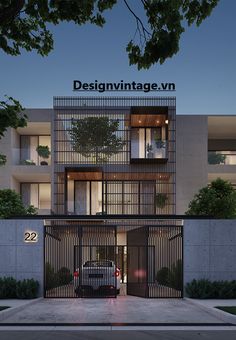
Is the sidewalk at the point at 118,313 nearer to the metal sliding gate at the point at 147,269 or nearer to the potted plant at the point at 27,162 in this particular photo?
the metal sliding gate at the point at 147,269

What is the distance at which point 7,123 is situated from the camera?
33.1 ft

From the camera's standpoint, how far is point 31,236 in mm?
19609

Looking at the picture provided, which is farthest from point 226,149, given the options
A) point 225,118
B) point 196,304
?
point 196,304

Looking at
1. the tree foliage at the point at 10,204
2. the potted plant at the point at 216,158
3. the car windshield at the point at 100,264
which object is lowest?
the car windshield at the point at 100,264

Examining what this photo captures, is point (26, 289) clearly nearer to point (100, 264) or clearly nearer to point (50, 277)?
point (50, 277)

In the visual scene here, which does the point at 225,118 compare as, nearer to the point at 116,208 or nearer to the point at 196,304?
the point at 116,208

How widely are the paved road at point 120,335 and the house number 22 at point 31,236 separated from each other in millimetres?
7639

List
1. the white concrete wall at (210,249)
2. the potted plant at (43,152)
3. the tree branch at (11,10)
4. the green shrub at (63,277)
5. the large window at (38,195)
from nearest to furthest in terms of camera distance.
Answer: the tree branch at (11,10), the white concrete wall at (210,249), the green shrub at (63,277), the potted plant at (43,152), the large window at (38,195)

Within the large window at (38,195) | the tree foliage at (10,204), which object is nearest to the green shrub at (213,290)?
the tree foliage at (10,204)

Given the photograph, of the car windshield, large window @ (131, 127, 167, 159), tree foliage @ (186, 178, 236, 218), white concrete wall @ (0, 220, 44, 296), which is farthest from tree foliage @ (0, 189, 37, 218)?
tree foliage @ (186, 178, 236, 218)

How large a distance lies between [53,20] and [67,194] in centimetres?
2537

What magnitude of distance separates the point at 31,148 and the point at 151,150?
925cm

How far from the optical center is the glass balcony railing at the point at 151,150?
108ft

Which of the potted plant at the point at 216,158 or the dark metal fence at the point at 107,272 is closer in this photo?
the dark metal fence at the point at 107,272
